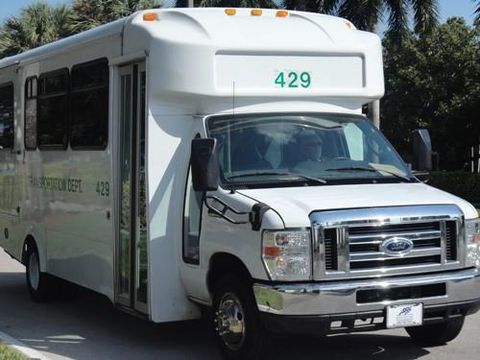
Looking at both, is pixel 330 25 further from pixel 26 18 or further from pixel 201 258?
pixel 26 18

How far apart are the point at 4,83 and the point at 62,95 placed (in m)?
2.40

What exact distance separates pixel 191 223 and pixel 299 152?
3.76ft

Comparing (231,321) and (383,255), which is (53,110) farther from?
(383,255)

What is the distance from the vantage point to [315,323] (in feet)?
18.5

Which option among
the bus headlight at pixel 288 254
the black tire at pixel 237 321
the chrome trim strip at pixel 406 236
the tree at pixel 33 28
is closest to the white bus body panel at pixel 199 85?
the black tire at pixel 237 321

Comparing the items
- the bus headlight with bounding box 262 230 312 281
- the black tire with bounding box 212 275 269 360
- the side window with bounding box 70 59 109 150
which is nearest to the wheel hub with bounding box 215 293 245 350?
the black tire with bounding box 212 275 269 360

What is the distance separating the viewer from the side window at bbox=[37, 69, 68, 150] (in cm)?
888

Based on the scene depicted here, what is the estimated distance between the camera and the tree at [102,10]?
28.8 meters

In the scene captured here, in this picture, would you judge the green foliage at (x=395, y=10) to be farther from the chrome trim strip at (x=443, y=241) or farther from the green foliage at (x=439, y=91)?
the chrome trim strip at (x=443, y=241)

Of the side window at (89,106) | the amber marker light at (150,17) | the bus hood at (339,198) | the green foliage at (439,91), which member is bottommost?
the bus hood at (339,198)

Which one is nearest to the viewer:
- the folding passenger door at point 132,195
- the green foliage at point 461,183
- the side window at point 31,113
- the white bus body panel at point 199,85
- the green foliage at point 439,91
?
the white bus body panel at point 199,85

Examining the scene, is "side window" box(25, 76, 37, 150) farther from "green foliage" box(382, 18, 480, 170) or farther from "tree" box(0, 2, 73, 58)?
"green foliage" box(382, 18, 480, 170)

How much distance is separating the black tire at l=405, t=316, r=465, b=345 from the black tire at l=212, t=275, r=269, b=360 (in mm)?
1759

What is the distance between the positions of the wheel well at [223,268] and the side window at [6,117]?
528 centimetres
